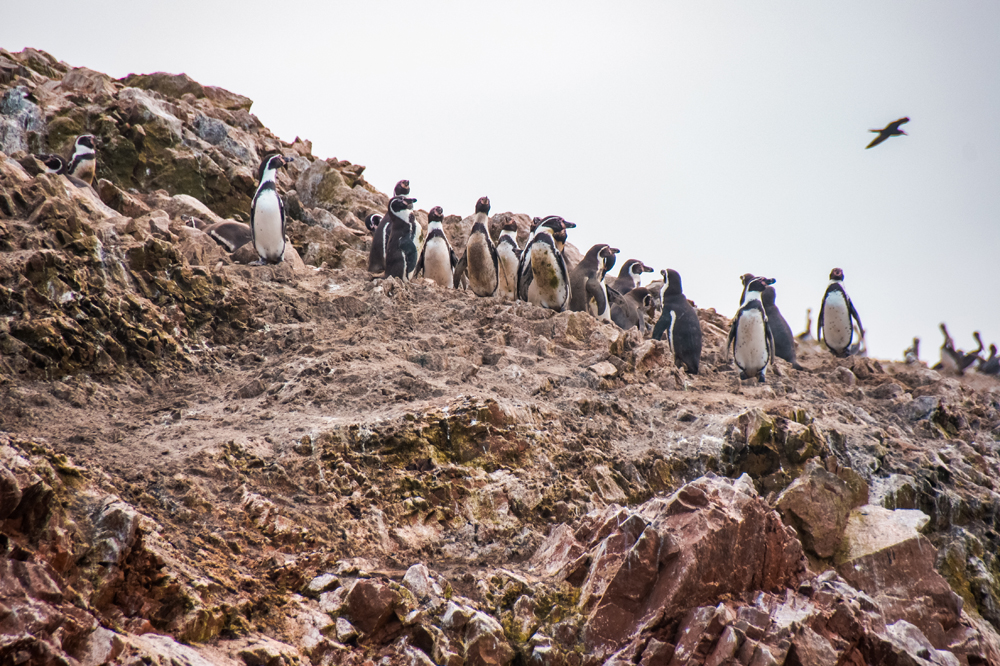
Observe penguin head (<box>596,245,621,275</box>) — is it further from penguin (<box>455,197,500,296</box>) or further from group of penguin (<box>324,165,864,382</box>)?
penguin (<box>455,197,500,296</box>)

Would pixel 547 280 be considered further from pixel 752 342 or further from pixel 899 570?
pixel 899 570

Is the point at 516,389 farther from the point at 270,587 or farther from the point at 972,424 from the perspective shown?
the point at 972,424

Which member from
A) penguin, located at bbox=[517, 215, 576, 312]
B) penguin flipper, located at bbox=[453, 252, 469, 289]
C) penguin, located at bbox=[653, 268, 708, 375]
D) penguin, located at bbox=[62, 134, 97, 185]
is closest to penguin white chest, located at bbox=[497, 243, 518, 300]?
penguin, located at bbox=[517, 215, 576, 312]

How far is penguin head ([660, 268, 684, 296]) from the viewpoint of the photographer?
13766mm

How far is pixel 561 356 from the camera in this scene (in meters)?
9.67

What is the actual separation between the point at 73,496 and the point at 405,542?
7.54 feet

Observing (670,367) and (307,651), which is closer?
(307,651)

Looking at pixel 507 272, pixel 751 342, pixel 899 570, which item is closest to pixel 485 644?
pixel 899 570

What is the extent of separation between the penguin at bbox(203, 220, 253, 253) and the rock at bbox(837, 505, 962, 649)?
10.6m

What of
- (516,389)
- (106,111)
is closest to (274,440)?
(516,389)

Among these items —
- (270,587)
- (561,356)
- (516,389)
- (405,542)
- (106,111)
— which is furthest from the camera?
(106,111)

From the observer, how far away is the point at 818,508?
21.2 ft

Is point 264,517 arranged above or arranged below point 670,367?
below

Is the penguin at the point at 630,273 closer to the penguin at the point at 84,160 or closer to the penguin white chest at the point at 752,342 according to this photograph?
the penguin white chest at the point at 752,342
